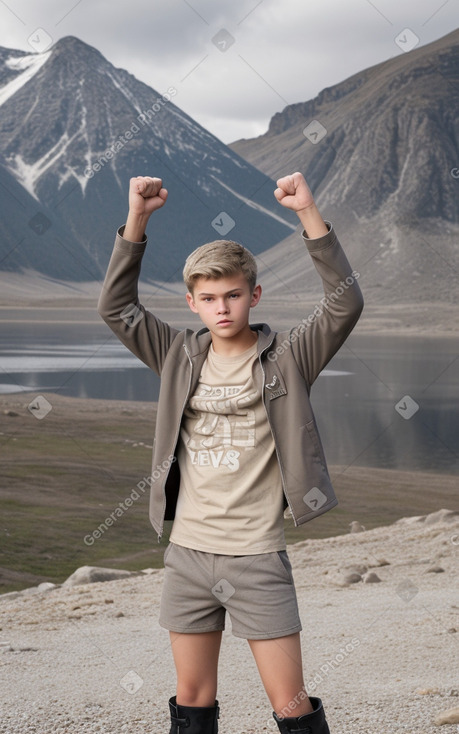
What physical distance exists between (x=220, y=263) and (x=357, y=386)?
4690 cm

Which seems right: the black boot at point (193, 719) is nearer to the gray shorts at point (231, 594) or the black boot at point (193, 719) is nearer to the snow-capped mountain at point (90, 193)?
the gray shorts at point (231, 594)

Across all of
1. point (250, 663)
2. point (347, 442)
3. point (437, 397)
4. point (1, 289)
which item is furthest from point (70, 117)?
point (250, 663)

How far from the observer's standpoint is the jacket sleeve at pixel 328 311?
2.75 meters

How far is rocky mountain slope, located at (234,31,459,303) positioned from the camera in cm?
11769

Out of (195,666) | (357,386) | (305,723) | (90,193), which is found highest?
(195,666)

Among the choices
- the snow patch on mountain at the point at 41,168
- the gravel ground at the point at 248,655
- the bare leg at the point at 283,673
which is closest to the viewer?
the bare leg at the point at 283,673

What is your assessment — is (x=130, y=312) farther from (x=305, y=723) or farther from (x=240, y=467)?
(x=305, y=723)

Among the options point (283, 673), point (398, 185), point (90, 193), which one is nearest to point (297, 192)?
point (283, 673)

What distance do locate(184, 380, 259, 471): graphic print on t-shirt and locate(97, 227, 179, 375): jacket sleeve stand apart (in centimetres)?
27

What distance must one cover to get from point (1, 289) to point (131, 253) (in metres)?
126

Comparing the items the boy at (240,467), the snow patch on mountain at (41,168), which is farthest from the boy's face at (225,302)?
the snow patch on mountain at (41,168)

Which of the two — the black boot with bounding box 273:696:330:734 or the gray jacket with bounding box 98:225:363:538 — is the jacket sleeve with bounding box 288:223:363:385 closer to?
the gray jacket with bounding box 98:225:363:538

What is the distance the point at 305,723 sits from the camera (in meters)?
2.72

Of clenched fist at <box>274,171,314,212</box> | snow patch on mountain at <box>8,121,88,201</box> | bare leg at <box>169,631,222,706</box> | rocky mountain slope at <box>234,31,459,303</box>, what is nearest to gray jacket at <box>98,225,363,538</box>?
clenched fist at <box>274,171,314,212</box>
